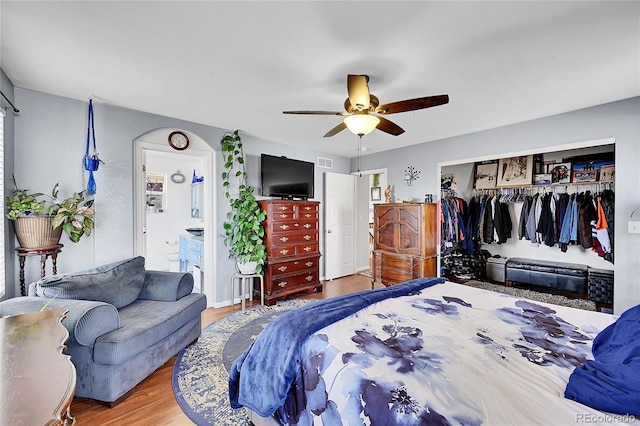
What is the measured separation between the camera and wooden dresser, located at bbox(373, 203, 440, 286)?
401 centimetres

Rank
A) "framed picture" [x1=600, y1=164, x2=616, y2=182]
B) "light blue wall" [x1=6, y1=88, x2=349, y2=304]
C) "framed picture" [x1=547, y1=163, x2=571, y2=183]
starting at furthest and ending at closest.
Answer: "framed picture" [x1=547, y1=163, x2=571, y2=183] → "framed picture" [x1=600, y1=164, x2=616, y2=182] → "light blue wall" [x1=6, y1=88, x2=349, y2=304]

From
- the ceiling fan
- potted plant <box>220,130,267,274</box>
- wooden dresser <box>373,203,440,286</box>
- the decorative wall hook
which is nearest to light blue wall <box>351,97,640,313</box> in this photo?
the decorative wall hook

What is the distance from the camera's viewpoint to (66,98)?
2725mm

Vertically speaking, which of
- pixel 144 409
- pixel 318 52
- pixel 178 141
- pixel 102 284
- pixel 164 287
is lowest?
pixel 144 409

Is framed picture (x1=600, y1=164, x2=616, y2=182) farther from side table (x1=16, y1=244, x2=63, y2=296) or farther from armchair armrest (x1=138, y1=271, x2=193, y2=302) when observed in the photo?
side table (x1=16, y1=244, x2=63, y2=296)

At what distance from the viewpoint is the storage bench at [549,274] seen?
399 cm

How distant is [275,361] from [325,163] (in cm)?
419

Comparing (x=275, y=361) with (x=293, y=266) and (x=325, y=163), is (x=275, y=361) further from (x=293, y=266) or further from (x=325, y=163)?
(x=325, y=163)

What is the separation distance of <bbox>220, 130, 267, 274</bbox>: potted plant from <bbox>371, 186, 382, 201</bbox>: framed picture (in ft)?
11.2

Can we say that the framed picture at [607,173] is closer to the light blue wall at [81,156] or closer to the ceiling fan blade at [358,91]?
the ceiling fan blade at [358,91]

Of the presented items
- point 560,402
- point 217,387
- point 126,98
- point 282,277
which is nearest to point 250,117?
point 126,98

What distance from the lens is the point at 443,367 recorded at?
44.8 inches

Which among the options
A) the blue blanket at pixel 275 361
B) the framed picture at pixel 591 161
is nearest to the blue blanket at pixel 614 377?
the blue blanket at pixel 275 361

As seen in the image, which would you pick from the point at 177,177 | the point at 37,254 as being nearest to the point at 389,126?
the point at 37,254
